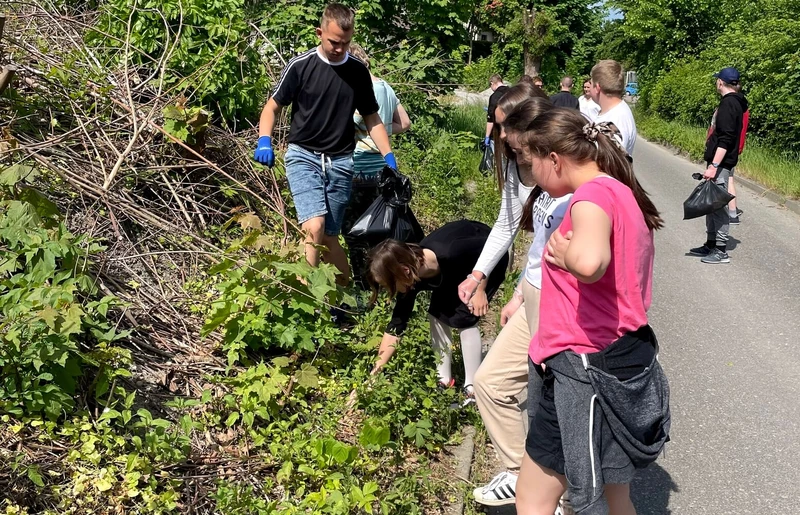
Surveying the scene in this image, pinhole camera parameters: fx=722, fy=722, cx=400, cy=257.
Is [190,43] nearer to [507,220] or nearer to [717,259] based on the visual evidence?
[507,220]

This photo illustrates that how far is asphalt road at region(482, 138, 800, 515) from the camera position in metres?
3.78

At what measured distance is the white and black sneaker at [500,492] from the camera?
11.4 ft

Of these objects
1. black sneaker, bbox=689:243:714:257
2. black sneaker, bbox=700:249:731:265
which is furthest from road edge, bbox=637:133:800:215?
black sneaker, bbox=700:249:731:265

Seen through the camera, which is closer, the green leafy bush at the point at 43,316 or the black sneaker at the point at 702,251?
the green leafy bush at the point at 43,316

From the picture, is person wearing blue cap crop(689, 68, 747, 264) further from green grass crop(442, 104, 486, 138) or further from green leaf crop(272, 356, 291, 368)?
green leaf crop(272, 356, 291, 368)

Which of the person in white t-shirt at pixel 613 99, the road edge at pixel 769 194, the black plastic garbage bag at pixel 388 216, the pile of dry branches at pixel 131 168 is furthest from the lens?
the road edge at pixel 769 194

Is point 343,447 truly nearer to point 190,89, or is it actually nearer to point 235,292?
point 235,292

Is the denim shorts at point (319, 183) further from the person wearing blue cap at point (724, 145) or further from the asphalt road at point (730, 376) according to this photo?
the person wearing blue cap at point (724, 145)

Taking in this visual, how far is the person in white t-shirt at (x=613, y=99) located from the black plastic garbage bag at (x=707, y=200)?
256cm

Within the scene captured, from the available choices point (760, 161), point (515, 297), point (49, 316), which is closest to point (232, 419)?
point (49, 316)

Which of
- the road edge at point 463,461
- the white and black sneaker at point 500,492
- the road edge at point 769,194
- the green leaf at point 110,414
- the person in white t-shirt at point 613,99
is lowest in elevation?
the road edge at point 769,194

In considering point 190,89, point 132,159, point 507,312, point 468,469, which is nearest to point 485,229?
point 507,312

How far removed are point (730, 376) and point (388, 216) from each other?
8.84 ft

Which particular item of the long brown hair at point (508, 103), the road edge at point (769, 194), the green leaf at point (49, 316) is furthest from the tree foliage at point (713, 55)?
the green leaf at point (49, 316)
